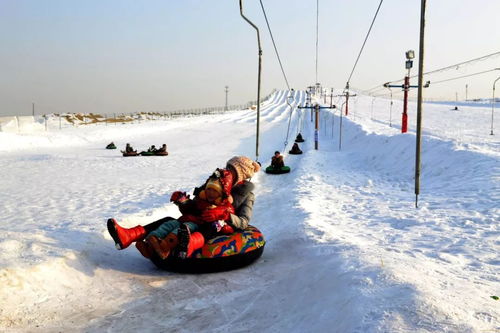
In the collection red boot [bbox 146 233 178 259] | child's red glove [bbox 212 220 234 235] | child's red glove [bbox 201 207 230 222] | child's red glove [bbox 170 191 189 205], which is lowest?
red boot [bbox 146 233 178 259]

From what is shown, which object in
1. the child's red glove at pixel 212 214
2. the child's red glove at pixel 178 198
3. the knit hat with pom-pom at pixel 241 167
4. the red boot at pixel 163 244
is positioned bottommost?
the red boot at pixel 163 244

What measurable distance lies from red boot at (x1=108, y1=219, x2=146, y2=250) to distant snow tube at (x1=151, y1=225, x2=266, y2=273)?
35 cm

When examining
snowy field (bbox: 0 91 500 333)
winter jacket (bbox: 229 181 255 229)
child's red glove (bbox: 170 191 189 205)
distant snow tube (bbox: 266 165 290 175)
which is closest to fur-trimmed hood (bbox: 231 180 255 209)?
winter jacket (bbox: 229 181 255 229)

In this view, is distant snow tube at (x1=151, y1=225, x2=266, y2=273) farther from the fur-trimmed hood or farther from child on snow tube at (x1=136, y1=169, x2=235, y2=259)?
the fur-trimmed hood

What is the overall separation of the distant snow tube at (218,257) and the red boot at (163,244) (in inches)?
7.9

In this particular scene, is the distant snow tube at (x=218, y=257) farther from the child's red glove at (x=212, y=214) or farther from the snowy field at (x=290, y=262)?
the child's red glove at (x=212, y=214)

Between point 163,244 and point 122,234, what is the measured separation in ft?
1.67

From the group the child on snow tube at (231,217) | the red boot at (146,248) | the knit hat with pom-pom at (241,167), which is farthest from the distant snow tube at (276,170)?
the red boot at (146,248)

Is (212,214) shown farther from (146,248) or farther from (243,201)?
(146,248)

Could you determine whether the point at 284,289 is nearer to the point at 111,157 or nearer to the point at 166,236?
the point at 166,236

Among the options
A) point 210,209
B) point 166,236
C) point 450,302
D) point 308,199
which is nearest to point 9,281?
point 166,236

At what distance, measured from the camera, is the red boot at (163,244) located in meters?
4.95

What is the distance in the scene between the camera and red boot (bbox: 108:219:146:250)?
4.93m

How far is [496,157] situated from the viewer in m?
11.2
